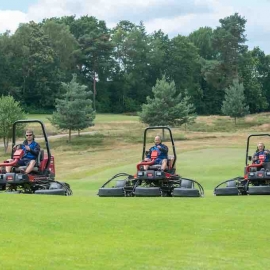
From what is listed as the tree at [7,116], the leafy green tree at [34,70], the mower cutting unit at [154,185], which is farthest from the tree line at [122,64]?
the mower cutting unit at [154,185]

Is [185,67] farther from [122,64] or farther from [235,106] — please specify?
[235,106]

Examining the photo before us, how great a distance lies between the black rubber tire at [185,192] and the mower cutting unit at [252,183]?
0.97 m

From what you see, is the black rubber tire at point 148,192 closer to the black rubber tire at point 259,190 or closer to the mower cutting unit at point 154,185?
the mower cutting unit at point 154,185

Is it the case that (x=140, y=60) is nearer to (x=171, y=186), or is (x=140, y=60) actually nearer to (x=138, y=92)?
(x=138, y=92)

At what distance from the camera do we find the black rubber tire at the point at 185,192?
58.6 ft

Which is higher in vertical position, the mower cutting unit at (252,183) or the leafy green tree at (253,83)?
the leafy green tree at (253,83)

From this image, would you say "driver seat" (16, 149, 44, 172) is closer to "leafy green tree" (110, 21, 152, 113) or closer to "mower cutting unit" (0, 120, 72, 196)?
"mower cutting unit" (0, 120, 72, 196)

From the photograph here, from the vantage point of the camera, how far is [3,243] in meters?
9.66

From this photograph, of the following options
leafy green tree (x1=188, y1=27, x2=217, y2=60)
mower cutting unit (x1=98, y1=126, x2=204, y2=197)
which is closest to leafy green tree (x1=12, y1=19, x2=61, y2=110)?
leafy green tree (x1=188, y1=27, x2=217, y2=60)

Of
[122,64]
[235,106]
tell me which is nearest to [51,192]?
[235,106]

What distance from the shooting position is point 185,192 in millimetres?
17984

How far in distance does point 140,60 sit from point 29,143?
114412 mm

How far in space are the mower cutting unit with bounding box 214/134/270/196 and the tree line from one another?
296ft

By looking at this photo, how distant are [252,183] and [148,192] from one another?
336 centimetres
